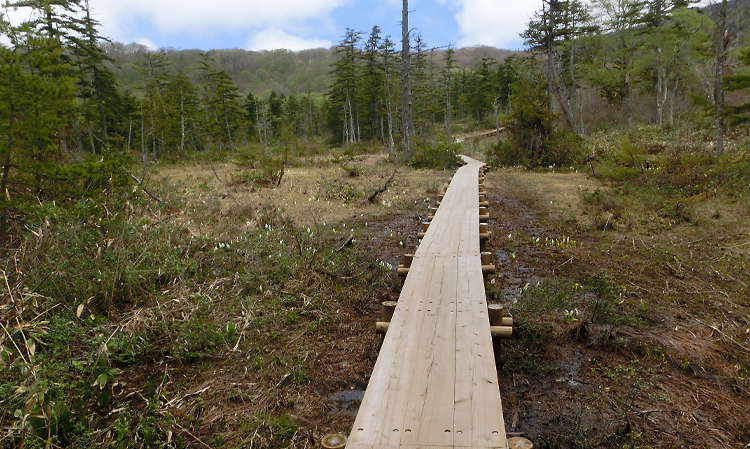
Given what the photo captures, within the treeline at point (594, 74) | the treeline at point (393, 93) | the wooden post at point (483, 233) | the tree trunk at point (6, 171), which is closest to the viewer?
the tree trunk at point (6, 171)

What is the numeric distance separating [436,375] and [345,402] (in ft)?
4.01

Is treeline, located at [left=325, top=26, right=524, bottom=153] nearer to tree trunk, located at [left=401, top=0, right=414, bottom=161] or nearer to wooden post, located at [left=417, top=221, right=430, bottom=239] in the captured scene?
tree trunk, located at [left=401, top=0, right=414, bottom=161]

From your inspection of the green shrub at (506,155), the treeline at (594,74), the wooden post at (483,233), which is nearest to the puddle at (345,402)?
the wooden post at (483,233)

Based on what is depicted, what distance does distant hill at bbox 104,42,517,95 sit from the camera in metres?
119

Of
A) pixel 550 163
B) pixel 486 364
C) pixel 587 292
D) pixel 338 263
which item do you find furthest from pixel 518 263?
pixel 550 163

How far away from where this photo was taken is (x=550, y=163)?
18469mm

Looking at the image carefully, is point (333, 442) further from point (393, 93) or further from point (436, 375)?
point (393, 93)

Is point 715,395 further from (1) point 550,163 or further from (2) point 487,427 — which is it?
(1) point 550,163

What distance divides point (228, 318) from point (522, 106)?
Answer: 54.4ft

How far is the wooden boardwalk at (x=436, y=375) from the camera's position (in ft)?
6.85

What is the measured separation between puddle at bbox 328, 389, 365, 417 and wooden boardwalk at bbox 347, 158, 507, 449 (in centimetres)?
76

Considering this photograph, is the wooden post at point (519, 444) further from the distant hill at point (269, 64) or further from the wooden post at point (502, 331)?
the distant hill at point (269, 64)

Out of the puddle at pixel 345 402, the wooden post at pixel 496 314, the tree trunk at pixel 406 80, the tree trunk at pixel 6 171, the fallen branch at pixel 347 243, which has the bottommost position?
the puddle at pixel 345 402

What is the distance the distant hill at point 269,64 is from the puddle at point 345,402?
110314 mm
